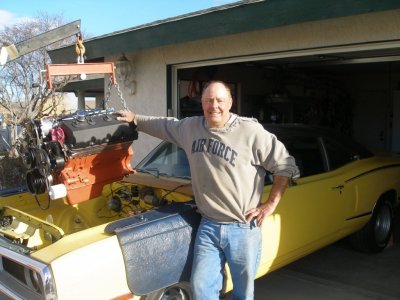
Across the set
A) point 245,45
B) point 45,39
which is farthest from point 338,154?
point 45,39

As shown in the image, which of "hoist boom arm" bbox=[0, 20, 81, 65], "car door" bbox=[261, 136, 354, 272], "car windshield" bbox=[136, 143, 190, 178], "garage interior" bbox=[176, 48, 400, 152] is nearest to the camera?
"car door" bbox=[261, 136, 354, 272]

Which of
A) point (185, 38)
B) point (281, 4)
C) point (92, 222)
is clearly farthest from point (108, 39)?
point (92, 222)

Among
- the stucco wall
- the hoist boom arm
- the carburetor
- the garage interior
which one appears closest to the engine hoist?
the carburetor

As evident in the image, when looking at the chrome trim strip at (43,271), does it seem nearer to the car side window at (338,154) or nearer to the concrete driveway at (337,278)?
the concrete driveway at (337,278)

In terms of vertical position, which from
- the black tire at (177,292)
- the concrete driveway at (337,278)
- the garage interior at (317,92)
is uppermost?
the garage interior at (317,92)

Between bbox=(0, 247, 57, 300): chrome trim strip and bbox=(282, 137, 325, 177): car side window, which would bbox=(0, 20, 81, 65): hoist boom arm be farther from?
bbox=(282, 137, 325, 177): car side window

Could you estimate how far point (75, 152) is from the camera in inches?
130

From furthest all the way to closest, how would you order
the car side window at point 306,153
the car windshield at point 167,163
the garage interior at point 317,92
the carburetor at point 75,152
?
1. the garage interior at point 317,92
2. the car side window at point 306,153
3. the car windshield at point 167,163
4. the carburetor at point 75,152

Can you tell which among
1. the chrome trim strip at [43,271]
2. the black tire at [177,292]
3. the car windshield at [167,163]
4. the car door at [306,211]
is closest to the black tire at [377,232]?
the car door at [306,211]

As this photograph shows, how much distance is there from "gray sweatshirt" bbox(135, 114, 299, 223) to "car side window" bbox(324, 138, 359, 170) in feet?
6.53

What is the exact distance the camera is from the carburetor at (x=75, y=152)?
10.7 ft

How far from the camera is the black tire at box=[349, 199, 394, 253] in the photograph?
512cm

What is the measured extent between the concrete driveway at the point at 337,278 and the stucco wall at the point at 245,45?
2428 millimetres

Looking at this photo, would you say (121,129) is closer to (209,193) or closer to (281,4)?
(209,193)
